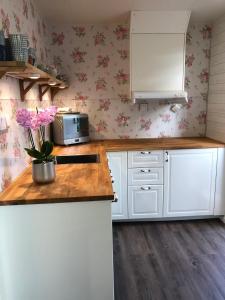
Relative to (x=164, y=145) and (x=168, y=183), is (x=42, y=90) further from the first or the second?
(x=168, y=183)

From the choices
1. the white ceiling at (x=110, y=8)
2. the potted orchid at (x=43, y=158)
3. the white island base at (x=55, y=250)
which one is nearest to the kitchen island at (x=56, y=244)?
the white island base at (x=55, y=250)

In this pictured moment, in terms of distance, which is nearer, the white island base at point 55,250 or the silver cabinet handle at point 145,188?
the white island base at point 55,250

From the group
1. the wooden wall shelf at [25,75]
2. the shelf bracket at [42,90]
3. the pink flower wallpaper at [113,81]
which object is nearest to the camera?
the wooden wall shelf at [25,75]

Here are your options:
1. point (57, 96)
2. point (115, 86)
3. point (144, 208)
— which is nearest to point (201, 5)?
point (115, 86)

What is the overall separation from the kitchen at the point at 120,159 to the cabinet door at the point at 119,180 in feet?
0.04

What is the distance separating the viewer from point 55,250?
144 centimetres

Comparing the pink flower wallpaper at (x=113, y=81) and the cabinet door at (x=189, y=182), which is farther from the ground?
the pink flower wallpaper at (x=113, y=81)

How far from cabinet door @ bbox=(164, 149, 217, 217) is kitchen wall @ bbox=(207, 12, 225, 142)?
0.40 m

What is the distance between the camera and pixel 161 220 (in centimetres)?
298

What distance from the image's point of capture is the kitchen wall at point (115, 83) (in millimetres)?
3100

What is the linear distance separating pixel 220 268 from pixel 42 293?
1.46m

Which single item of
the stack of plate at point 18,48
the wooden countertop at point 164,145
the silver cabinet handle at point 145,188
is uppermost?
→ the stack of plate at point 18,48

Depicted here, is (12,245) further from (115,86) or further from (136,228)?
(115,86)

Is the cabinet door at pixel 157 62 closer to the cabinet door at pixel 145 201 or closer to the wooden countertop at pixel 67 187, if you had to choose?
the wooden countertop at pixel 67 187
